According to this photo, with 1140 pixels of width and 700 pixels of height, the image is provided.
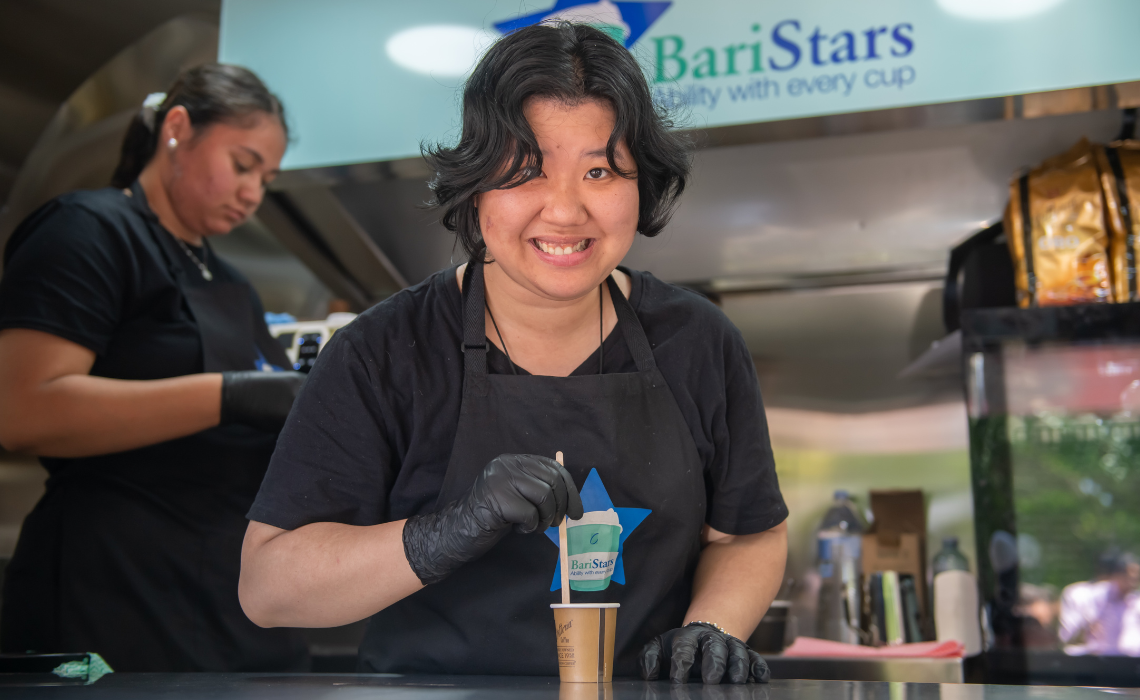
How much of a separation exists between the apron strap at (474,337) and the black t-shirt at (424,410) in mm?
17

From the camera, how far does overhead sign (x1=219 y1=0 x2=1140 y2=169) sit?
5.84 ft

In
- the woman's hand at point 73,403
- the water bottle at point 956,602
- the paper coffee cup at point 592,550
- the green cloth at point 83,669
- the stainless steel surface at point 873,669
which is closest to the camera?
the green cloth at point 83,669

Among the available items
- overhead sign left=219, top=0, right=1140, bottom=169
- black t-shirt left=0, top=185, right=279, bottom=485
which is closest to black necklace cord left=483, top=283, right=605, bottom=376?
overhead sign left=219, top=0, right=1140, bottom=169

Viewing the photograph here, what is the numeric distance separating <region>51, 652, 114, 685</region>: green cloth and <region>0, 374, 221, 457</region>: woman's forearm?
523 millimetres

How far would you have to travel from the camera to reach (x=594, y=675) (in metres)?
0.91

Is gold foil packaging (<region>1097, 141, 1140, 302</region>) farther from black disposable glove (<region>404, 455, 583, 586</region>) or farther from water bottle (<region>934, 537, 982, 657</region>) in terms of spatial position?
black disposable glove (<region>404, 455, 583, 586</region>)

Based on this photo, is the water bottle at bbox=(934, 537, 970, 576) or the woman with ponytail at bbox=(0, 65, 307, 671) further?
the water bottle at bbox=(934, 537, 970, 576)

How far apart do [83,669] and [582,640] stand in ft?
1.92

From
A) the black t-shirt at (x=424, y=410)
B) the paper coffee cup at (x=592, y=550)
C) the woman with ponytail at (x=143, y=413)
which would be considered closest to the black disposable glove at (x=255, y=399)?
the woman with ponytail at (x=143, y=413)

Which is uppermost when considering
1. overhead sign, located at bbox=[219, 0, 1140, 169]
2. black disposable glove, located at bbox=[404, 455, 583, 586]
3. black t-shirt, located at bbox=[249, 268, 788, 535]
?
overhead sign, located at bbox=[219, 0, 1140, 169]

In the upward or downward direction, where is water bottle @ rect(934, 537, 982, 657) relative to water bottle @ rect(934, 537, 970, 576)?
downward

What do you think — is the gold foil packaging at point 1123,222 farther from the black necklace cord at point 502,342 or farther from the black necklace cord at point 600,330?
the black necklace cord at point 502,342

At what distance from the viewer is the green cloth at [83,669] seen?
3.30ft

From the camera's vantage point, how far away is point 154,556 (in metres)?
1.60
